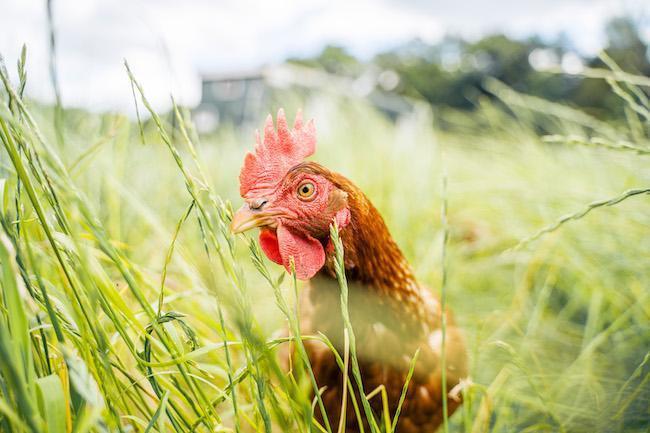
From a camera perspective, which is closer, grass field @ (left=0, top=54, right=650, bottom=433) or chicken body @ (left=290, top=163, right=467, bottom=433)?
grass field @ (left=0, top=54, right=650, bottom=433)

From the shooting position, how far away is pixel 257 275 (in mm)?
2006

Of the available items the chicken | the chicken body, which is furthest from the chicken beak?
the chicken body

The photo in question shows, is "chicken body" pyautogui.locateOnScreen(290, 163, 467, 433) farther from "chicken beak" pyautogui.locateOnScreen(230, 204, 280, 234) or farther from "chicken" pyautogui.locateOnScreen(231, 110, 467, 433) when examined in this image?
"chicken beak" pyautogui.locateOnScreen(230, 204, 280, 234)

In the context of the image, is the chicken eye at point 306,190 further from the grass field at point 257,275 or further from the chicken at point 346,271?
the grass field at point 257,275

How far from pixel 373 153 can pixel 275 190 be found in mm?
2050

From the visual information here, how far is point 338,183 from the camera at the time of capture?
86 cm

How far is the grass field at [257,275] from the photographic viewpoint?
0.52 meters

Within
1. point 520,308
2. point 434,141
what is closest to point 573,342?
point 520,308

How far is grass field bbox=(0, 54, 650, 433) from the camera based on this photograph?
1.72 ft

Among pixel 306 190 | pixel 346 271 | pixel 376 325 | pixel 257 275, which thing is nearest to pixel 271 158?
pixel 306 190

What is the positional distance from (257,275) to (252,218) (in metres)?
1.23

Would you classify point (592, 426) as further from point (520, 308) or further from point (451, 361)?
point (520, 308)

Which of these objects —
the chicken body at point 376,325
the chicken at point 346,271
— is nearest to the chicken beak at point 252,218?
the chicken at point 346,271

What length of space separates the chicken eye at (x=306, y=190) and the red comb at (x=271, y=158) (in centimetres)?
5
